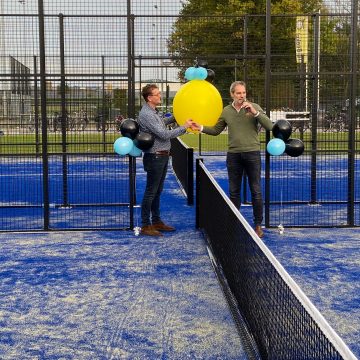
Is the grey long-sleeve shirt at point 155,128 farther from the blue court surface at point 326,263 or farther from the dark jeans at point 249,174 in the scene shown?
the blue court surface at point 326,263

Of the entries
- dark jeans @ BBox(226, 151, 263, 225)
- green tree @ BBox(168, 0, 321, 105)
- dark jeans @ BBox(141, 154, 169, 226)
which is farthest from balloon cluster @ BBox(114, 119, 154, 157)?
green tree @ BBox(168, 0, 321, 105)

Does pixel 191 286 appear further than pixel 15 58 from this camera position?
No

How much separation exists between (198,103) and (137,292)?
9.06 feet

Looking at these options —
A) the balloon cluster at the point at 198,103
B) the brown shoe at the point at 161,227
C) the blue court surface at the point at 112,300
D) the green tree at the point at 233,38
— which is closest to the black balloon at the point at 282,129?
the balloon cluster at the point at 198,103

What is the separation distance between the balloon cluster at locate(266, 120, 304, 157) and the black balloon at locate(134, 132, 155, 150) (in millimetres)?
1503

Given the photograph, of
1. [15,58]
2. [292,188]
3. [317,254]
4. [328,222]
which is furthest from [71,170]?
[317,254]

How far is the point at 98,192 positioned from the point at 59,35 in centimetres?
372

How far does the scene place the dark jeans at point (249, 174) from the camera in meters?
8.26

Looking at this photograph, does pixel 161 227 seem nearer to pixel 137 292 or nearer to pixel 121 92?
pixel 137 292

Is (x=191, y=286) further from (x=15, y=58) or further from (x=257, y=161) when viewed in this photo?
(x=15, y=58)

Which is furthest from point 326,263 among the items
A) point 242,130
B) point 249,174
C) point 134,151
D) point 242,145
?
point 134,151

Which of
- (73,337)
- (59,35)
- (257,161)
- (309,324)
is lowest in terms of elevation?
(73,337)

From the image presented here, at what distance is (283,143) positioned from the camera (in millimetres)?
7996

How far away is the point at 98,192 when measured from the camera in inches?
504
